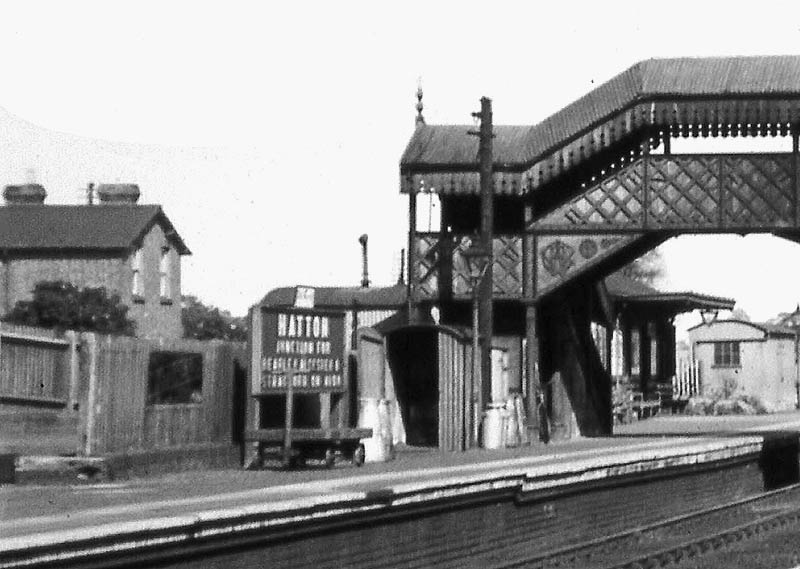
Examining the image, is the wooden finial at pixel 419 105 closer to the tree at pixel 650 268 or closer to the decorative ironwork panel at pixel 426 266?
the decorative ironwork panel at pixel 426 266

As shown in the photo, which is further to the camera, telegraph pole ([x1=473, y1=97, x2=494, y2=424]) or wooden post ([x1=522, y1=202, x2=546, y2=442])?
wooden post ([x1=522, y1=202, x2=546, y2=442])

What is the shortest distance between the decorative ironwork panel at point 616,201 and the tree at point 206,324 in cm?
2631

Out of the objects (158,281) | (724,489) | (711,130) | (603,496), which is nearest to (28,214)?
(158,281)

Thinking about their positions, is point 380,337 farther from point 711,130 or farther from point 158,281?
point 158,281

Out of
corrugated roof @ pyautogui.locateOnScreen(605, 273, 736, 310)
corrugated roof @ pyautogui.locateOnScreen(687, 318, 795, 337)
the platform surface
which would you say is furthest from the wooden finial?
corrugated roof @ pyautogui.locateOnScreen(687, 318, 795, 337)

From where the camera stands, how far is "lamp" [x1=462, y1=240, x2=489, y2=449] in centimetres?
3284

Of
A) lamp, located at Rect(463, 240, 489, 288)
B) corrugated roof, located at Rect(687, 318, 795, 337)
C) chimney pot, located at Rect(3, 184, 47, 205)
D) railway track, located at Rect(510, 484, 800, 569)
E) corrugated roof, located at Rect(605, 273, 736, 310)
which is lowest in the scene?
railway track, located at Rect(510, 484, 800, 569)

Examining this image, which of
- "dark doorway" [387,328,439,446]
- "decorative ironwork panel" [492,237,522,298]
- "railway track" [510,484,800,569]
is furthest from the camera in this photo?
"decorative ironwork panel" [492,237,522,298]

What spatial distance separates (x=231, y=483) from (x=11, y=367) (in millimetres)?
2697

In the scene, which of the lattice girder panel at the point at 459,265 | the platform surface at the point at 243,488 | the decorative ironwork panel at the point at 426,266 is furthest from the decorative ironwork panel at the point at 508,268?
the platform surface at the point at 243,488

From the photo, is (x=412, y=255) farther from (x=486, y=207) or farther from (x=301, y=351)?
(x=301, y=351)

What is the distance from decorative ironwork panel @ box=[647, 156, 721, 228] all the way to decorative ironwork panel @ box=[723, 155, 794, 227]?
0.24m

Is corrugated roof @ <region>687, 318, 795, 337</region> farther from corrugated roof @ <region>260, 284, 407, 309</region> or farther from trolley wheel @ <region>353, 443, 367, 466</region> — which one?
trolley wheel @ <region>353, 443, 367, 466</region>

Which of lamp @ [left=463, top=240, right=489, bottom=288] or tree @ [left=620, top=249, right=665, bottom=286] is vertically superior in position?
tree @ [left=620, top=249, right=665, bottom=286]
